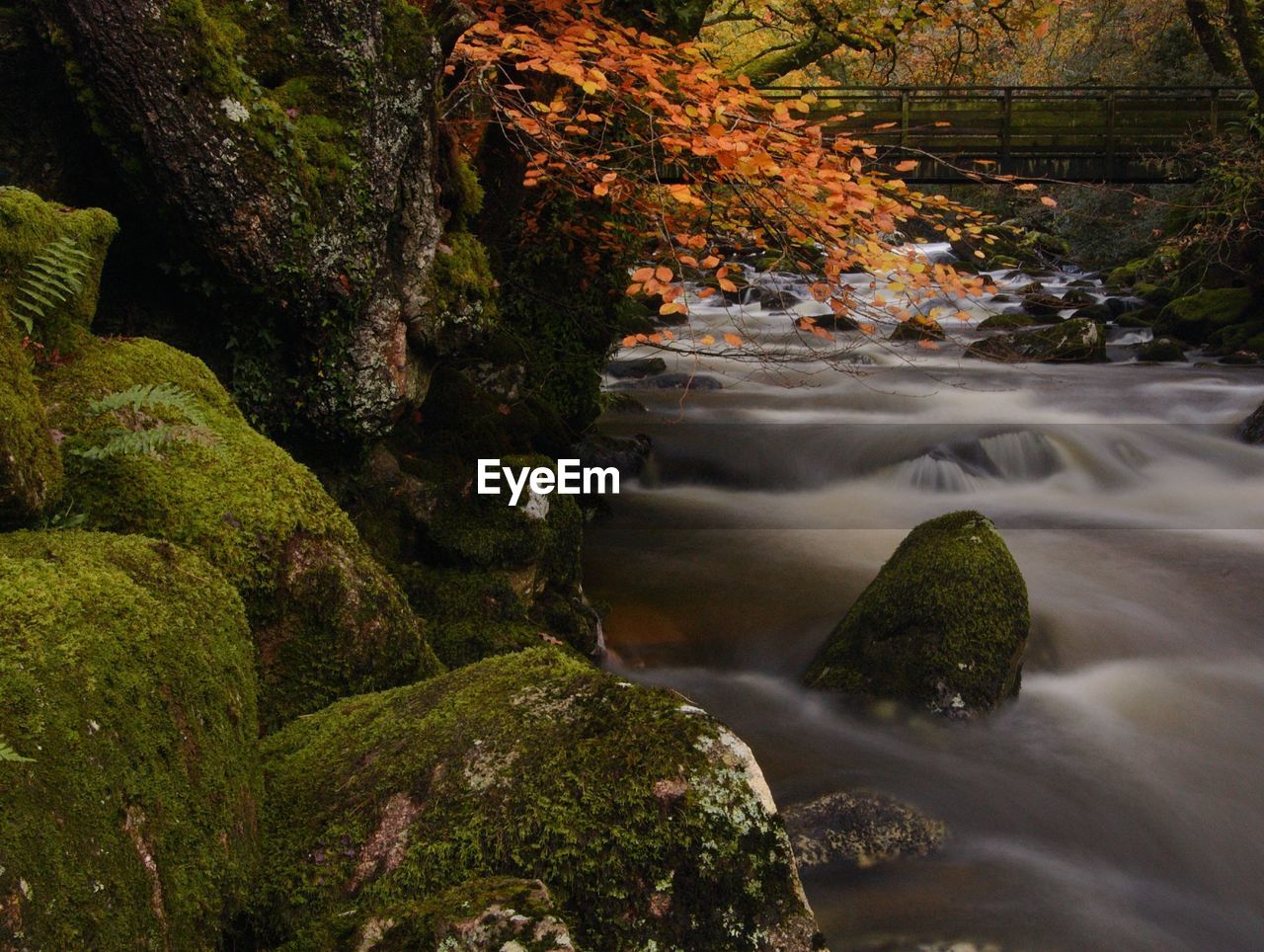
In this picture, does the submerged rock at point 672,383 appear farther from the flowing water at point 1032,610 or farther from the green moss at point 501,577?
the green moss at point 501,577

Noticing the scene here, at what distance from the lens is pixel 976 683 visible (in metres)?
6.03

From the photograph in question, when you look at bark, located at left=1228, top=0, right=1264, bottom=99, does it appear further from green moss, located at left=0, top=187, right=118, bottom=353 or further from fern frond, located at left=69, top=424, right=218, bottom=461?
fern frond, located at left=69, top=424, right=218, bottom=461

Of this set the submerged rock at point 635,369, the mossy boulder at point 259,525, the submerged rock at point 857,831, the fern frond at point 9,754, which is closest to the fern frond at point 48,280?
the mossy boulder at point 259,525

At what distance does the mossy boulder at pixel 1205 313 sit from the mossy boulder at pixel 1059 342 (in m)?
1.93

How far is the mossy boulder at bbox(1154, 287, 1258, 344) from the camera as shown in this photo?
17328mm

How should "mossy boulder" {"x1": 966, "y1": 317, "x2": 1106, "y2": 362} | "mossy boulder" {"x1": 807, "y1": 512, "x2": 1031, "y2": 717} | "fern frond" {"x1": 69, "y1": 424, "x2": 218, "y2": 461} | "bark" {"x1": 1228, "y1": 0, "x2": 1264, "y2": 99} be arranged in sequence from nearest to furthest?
"fern frond" {"x1": 69, "y1": 424, "x2": 218, "y2": 461}, "mossy boulder" {"x1": 807, "y1": 512, "x2": 1031, "y2": 717}, "bark" {"x1": 1228, "y1": 0, "x2": 1264, "y2": 99}, "mossy boulder" {"x1": 966, "y1": 317, "x2": 1106, "y2": 362}

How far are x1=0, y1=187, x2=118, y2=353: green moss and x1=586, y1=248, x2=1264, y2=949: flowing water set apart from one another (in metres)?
3.94

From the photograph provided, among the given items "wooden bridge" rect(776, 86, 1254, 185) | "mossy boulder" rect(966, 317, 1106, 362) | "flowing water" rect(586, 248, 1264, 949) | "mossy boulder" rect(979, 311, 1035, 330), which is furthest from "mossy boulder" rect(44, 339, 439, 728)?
"mossy boulder" rect(979, 311, 1035, 330)

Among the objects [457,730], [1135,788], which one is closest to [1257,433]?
[1135,788]

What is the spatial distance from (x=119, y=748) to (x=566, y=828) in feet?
3.13

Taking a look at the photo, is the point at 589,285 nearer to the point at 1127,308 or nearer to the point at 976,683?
the point at 976,683

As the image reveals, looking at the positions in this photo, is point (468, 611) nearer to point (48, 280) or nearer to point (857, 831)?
point (857, 831)

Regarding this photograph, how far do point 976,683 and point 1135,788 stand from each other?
100cm

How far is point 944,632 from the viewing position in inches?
239
